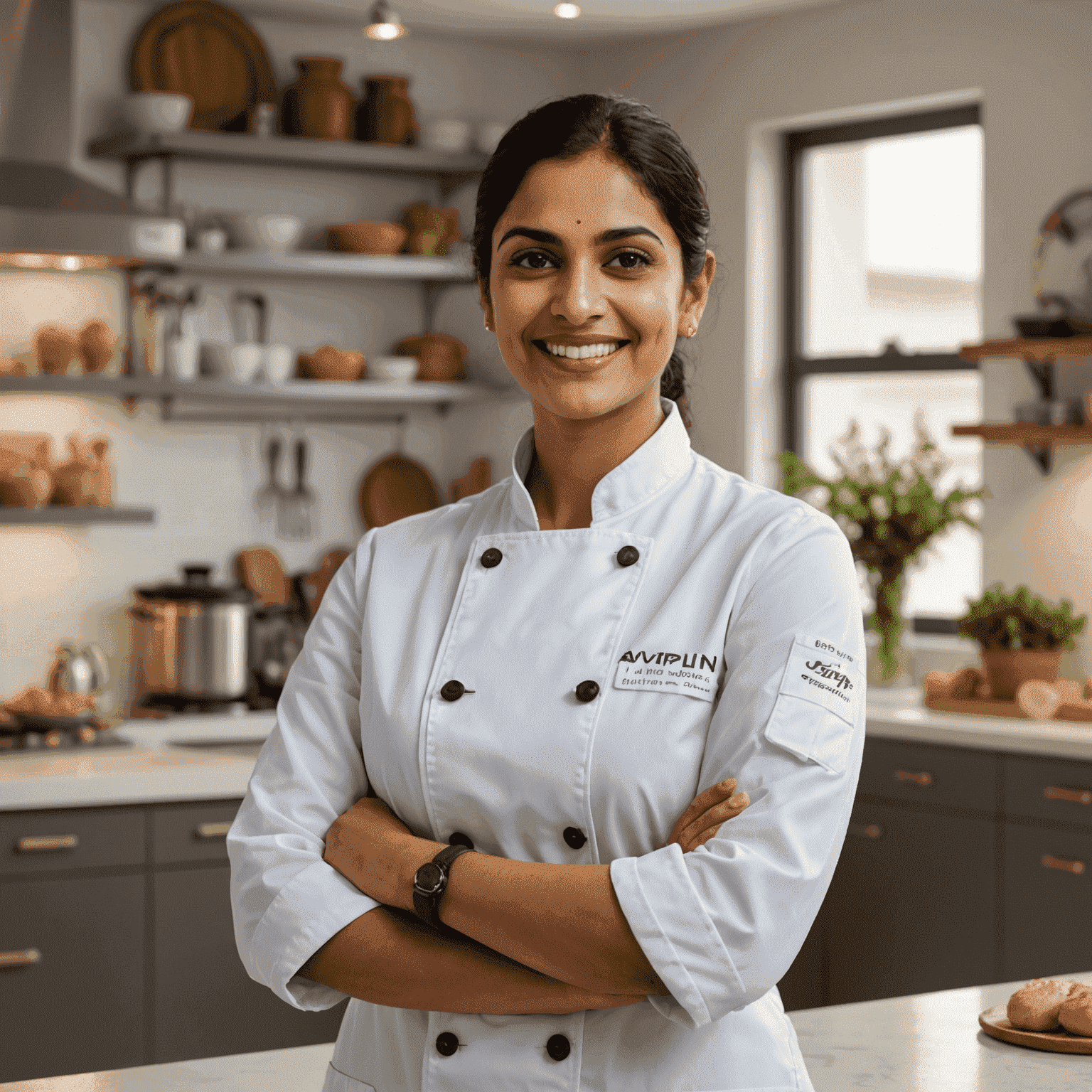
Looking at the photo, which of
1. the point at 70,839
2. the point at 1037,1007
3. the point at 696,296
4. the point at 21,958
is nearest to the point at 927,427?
the point at 70,839

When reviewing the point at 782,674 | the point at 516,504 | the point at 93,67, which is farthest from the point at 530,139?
the point at 93,67

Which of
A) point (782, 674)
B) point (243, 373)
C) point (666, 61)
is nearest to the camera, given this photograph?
point (782, 674)

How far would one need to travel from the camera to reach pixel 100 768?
3.50 m

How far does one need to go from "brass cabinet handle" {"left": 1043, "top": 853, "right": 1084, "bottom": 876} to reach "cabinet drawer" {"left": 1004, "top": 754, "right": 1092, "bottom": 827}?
0.08m

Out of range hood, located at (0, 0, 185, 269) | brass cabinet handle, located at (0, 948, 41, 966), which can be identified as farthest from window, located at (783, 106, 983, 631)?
brass cabinet handle, located at (0, 948, 41, 966)

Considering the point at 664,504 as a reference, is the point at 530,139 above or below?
above

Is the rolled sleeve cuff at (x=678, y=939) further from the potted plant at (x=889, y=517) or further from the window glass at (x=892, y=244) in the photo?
the window glass at (x=892, y=244)

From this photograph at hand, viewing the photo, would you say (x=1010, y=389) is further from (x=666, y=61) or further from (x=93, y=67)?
(x=93, y=67)

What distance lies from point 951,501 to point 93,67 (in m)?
2.62

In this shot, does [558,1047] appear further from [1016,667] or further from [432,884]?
[1016,667]

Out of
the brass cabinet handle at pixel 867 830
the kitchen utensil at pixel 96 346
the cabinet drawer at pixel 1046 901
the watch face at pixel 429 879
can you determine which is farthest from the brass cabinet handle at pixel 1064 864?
the kitchen utensil at pixel 96 346

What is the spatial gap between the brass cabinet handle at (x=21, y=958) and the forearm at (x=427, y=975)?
227cm

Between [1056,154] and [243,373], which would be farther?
[243,373]

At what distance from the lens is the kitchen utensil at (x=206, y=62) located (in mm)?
4453
